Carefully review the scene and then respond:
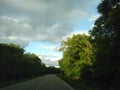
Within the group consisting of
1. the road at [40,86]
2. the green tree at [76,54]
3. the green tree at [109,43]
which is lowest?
the road at [40,86]

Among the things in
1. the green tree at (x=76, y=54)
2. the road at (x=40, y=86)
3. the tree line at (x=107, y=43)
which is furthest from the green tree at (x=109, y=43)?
the green tree at (x=76, y=54)

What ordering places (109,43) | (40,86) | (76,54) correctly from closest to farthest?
(109,43) < (40,86) < (76,54)

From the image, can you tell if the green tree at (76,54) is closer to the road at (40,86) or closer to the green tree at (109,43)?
the road at (40,86)

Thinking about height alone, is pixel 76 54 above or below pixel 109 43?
above

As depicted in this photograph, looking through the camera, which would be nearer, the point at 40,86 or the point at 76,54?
the point at 40,86

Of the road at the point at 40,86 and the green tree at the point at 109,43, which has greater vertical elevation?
the green tree at the point at 109,43

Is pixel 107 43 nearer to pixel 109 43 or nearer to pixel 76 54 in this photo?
pixel 109 43

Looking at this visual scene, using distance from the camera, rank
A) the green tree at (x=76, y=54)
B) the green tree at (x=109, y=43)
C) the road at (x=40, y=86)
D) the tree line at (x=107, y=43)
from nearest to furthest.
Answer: the green tree at (x=109, y=43)
the tree line at (x=107, y=43)
the road at (x=40, y=86)
the green tree at (x=76, y=54)

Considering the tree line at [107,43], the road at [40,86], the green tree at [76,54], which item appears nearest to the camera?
the tree line at [107,43]

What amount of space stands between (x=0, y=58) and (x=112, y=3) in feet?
149

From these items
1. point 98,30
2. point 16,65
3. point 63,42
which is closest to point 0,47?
point 16,65

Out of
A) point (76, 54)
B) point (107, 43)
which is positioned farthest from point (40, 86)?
point (76, 54)

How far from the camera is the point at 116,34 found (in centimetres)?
3128

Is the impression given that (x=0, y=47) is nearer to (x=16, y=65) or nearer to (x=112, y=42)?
(x=16, y=65)
